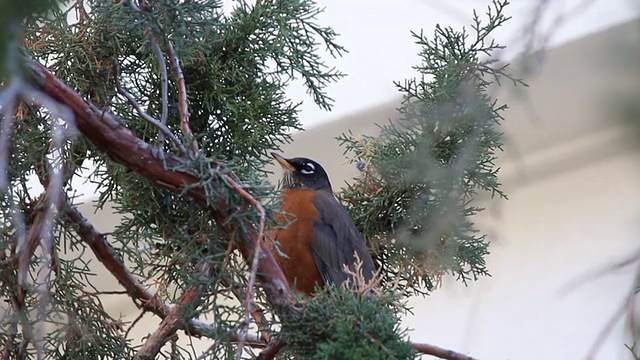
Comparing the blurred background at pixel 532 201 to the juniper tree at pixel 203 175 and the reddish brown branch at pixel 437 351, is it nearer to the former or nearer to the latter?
the juniper tree at pixel 203 175

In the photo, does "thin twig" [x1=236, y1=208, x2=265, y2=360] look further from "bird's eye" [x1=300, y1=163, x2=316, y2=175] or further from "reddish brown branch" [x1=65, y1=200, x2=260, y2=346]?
"bird's eye" [x1=300, y1=163, x2=316, y2=175]

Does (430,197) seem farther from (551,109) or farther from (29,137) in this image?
(551,109)

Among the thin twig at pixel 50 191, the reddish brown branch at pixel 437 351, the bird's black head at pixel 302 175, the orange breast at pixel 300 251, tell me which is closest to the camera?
the thin twig at pixel 50 191

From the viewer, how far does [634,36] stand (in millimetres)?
776

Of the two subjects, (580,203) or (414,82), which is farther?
(580,203)

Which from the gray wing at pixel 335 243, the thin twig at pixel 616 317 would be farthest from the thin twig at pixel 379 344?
the gray wing at pixel 335 243

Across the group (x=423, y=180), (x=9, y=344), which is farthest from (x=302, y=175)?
(x=9, y=344)

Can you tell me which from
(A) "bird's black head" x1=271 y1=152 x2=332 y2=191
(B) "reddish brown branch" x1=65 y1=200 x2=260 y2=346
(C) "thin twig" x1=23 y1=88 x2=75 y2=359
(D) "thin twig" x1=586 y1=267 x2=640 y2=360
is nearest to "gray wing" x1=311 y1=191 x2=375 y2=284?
(A) "bird's black head" x1=271 y1=152 x2=332 y2=191

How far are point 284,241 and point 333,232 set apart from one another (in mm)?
116

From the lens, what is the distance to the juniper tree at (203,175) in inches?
43.0

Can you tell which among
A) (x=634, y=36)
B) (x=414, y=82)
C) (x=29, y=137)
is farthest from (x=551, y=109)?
(x=634, y=36)

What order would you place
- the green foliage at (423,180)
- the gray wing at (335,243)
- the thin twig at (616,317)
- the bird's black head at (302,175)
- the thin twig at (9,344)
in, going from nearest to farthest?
the thin twig at (616,317) < the thin twig at (9,344) < the green foliage at (423,180) < the gray wing at (335,243) < the bird's black head at (302,175)

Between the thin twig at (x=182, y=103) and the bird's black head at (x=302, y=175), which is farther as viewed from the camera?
the bird's black head at (x=302, y=175)

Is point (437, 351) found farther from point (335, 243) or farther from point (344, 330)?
point (335, 243)
